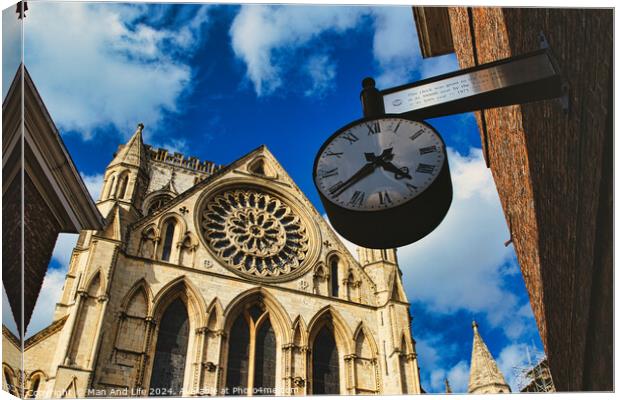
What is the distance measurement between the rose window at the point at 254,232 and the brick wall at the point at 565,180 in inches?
299

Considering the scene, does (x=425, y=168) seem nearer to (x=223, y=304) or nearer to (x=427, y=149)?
(x=427, y=149)

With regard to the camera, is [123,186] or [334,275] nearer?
[334,275]

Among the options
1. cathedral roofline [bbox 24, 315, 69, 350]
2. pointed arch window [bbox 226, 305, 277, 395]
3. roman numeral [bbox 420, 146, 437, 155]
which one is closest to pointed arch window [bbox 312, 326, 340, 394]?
pointed arch window [bbox 226, 305, 277, 395]

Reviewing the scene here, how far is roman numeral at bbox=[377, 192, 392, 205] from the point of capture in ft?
7.96

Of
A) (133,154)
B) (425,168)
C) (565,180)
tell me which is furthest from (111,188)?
(425,168)

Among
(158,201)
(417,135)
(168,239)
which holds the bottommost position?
(417,135)

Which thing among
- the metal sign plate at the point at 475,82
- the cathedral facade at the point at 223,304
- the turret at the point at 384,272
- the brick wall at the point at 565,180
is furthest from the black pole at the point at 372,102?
the turret at the point at 384,272

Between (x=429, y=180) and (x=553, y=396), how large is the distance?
290 centimetres

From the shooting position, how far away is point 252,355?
11.5 m

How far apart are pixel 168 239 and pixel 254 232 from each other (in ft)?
7.00

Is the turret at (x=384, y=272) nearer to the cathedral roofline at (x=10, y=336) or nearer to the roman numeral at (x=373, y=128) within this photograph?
the cathedral roofline at (x=10, y=336)

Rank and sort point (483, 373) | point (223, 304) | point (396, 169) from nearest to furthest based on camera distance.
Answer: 1. point (396, 169)
2. point (223, 304)
3. point (483, 373)

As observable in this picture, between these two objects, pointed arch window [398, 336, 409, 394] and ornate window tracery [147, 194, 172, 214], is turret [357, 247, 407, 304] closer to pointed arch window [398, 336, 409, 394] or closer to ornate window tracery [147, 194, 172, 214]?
pointed arch window [398, 336, 409, 394]

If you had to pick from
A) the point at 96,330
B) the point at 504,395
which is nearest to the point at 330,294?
the point at 96,330
